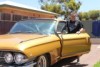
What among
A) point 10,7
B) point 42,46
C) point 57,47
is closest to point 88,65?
point 57,47

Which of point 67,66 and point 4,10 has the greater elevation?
point 4,10

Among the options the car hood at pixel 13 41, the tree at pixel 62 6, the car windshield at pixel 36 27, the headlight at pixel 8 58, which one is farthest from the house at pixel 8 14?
the tree at pixel 62 6

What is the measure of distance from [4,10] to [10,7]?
0.67 meters

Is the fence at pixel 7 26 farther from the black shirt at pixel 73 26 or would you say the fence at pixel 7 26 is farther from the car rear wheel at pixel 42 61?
the car rear wheel at pixel 42 61

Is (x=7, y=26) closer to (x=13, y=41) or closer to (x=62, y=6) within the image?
(x=13, y=41)

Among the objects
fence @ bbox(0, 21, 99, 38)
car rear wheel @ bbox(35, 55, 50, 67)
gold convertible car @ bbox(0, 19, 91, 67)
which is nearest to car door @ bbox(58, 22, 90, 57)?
gold convertible car @ bbox(0, 19, 91, 67)

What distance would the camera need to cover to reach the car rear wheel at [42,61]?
7.28 meters

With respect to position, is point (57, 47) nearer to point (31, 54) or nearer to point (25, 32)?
point (25, 32)

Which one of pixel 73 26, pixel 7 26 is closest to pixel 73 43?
pixel 73 26

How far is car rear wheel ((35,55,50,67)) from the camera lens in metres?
7.28

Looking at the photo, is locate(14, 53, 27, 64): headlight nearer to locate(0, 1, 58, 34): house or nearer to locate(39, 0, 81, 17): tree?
locate(0, 1, 58, 34): house

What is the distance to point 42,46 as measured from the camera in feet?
24.3

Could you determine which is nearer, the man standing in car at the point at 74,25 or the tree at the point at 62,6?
the man standing in car at the point at 74,25

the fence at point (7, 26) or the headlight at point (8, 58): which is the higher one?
the headlight at point (8, 58)
